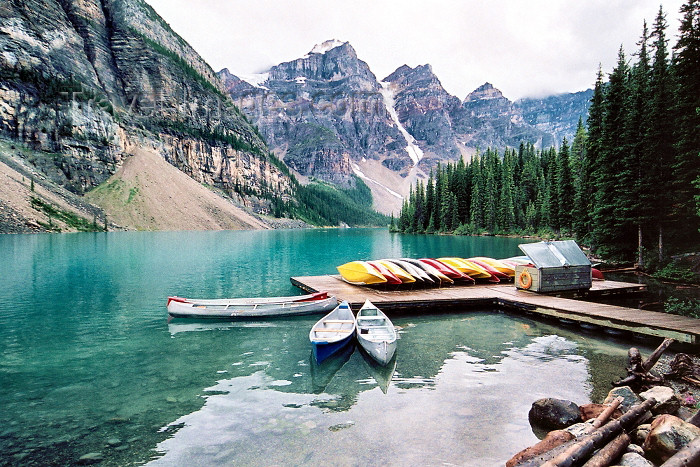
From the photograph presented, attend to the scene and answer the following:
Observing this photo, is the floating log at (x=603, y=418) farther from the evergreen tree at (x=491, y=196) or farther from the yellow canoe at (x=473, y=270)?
the evergreen tree at (x=491, y=196)

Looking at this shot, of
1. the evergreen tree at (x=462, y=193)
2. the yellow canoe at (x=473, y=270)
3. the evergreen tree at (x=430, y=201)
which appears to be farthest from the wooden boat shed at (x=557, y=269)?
the evergreen tree at (x=430, y=201)

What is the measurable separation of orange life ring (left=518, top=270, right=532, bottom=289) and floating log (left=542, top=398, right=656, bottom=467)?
17650mm

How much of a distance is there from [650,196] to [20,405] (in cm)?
3990

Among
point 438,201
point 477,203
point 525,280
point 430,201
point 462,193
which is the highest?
point 462,193

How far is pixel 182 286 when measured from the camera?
34.3m

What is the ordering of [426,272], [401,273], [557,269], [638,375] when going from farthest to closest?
[426,272], [401,273], [557,269], [638,375]

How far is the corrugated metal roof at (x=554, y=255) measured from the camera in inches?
988

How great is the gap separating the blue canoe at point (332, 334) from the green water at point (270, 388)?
59 centimetres

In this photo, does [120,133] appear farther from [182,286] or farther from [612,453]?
[612,453]

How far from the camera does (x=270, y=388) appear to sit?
12.9 metres

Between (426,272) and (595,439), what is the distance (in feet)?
72.7

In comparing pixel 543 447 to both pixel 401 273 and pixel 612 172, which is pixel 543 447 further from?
pixel 612 172

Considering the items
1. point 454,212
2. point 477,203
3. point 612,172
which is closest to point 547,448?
point 612,172

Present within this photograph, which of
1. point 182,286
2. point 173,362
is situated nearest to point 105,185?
point 182,286
